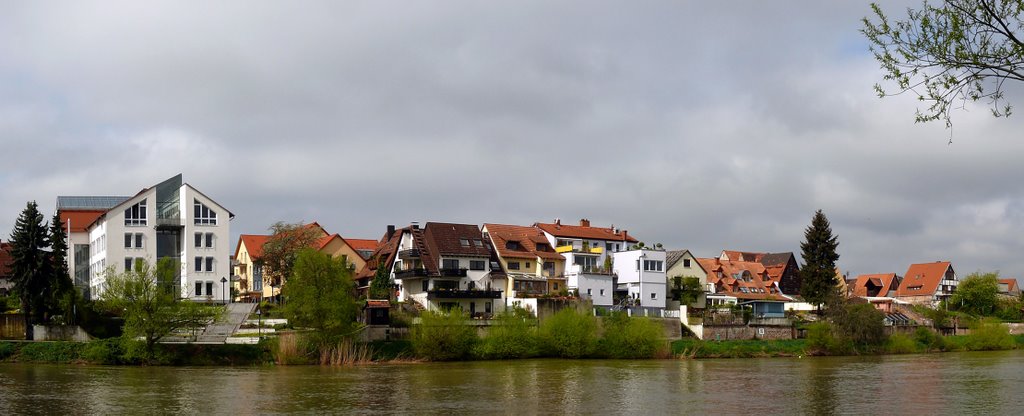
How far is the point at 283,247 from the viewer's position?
97.3m

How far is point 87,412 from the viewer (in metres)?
38.8

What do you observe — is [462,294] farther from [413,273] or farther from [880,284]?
[880,284]

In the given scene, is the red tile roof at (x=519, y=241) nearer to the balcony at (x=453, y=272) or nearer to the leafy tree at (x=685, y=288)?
the balcony at (x=453, y=272)

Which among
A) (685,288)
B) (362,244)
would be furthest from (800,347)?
(362,244)

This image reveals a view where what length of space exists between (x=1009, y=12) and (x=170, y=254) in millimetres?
80117

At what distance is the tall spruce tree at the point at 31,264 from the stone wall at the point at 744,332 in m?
52.7

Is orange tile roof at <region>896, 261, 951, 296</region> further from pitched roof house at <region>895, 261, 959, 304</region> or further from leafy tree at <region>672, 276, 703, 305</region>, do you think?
leafy tree at <region>672, 276, 703, 305</region>

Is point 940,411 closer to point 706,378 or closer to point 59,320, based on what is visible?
point 706,378

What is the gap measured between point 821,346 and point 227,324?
4866 centimetres

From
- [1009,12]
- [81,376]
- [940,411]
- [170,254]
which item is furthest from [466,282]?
[1009,12]

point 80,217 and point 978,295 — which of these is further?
point 978,295

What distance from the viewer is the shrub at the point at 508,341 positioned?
73.6m

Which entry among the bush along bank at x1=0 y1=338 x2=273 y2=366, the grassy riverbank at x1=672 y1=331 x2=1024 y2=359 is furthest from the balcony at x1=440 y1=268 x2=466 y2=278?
the bush along bank at x1=0 y1=338 x2=273 y2=366

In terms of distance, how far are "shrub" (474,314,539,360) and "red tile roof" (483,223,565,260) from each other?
58.0ft
